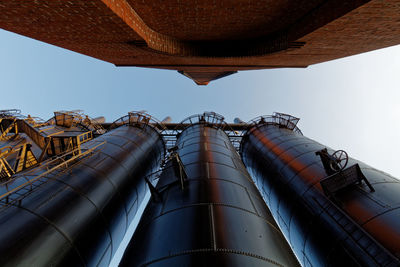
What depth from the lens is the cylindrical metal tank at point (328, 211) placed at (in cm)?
486

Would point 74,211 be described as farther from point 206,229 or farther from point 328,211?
point 328,211

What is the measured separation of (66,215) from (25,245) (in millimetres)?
1166

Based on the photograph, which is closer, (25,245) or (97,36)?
(25,245)

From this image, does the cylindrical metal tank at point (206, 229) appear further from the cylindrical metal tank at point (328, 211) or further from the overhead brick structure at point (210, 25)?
the overhead brick structure at point (210, 25)

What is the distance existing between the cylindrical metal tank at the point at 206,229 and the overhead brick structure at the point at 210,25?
20.8 feet

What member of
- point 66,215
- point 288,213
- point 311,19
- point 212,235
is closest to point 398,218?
point 288,213

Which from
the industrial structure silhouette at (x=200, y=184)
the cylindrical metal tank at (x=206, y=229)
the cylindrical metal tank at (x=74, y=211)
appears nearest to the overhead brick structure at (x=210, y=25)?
the industrial structure silhouette at (x=200, y=184)

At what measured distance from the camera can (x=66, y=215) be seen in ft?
17.6

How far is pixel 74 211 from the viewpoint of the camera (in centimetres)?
562

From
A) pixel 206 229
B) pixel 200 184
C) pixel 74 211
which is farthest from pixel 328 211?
pixel 74 211

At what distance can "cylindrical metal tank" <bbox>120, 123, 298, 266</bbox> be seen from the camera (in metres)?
3.48

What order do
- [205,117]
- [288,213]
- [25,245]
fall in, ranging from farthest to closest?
[205,117] < [288,213] < [25,245]

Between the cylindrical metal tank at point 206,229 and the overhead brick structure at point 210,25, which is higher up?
the overhead brick structure at point 210,25

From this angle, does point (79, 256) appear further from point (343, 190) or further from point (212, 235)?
point (343, 190)
